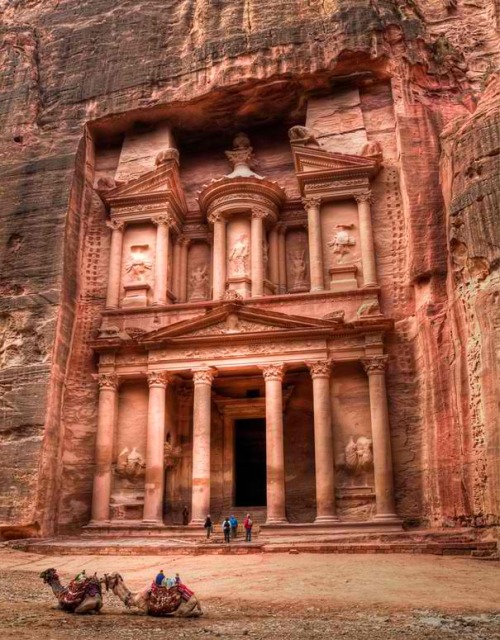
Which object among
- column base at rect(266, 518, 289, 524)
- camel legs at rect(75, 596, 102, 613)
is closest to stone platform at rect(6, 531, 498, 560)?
column base at rect(266, 518, 289, 524)

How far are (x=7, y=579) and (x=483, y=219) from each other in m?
13.1

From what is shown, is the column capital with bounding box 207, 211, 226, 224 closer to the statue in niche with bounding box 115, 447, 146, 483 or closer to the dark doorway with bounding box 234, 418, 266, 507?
the dark doorway with bounding box 234, 418, 266, 507

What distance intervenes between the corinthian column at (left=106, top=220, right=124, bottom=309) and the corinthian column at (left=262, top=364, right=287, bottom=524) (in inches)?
242

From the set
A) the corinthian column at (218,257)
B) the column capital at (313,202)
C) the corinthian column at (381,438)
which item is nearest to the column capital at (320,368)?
the corinthian column at (381,438)

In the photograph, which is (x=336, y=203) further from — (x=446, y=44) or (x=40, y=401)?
(x=40, y=401)

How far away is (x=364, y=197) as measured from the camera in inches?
872

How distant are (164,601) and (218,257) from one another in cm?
1584

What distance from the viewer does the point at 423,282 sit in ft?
63.5

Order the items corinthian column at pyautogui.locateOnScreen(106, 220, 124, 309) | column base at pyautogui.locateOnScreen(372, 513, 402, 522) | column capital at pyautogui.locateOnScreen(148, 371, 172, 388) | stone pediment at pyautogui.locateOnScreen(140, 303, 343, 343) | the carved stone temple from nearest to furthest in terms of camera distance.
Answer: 1. column base at pyautogui.locateOnScreen(372, 513, 402, 522)
2. the carved stone temple
3. stone pediment at pyautogui.locateOnScreen(140, 303, 343, 343)
4. column capital at pyautogui.locateOnScreen(148, 371, 172, 388)
5. corinthian column at pyautogui.locateOnScreen(106, 220, 124, 309)

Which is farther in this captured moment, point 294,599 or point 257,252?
point 257,252

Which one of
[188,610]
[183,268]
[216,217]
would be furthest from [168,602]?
[183,268]

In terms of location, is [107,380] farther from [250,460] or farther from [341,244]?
[341,244]

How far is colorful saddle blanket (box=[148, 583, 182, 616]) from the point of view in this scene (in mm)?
7930

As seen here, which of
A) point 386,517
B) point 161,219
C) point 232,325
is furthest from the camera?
point 161,219
